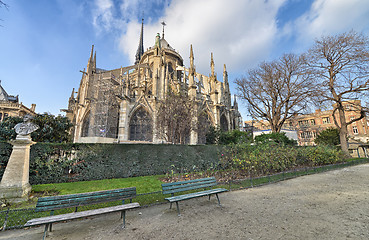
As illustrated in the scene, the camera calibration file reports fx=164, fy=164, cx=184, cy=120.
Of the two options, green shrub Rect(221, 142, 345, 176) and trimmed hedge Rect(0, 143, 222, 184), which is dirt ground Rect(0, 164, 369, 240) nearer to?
green shrub Rect(221, 142, 345, 176)

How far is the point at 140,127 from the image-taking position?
20078 mm

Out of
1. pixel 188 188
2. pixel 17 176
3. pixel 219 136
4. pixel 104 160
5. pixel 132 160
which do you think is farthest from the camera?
pixel 219 136

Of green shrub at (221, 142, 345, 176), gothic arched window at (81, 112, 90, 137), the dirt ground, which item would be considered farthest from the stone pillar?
gothic arched window at (81, 112, 90, 137)

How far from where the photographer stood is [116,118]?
68.5 feet

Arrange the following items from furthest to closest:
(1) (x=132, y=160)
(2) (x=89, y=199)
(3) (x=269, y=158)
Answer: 1. (1) (x=132, y=160)
2. (3) (x=269, y=158)
3. (2) (x=89, y=199)

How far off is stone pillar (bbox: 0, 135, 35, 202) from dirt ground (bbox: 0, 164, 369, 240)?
223 cm

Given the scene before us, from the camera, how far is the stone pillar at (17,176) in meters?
4.68

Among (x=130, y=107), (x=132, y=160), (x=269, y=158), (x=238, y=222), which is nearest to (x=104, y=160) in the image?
(x=132, y=160)

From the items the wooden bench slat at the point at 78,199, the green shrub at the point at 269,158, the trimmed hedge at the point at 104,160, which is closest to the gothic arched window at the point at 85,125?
the trimmed hedge at the point at 104,160

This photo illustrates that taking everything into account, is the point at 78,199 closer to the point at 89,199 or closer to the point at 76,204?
the point at 76,204

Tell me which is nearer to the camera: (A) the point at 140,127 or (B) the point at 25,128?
(B) the point at 25,128

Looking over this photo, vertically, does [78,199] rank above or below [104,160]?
below

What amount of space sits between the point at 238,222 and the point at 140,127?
18039 millimetres

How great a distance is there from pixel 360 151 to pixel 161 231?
100ft
